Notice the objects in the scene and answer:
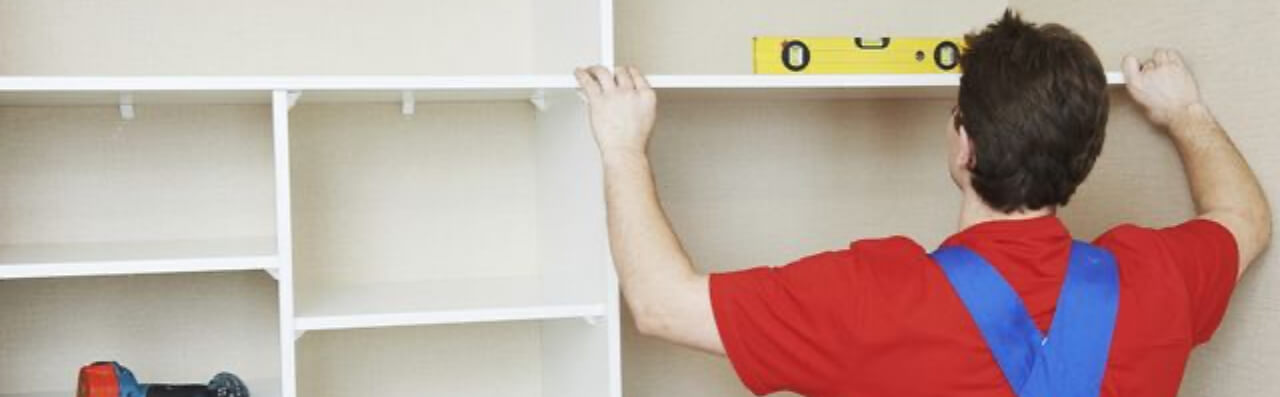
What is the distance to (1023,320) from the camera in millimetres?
1384

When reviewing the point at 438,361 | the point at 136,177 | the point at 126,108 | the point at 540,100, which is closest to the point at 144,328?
the point at 136,177

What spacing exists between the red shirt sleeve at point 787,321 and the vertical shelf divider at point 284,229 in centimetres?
56

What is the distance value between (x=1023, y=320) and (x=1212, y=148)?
53 cm

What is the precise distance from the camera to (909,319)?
53.9 inches

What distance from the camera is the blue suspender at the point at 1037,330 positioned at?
4.50 feet

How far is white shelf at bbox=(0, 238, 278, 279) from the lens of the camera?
1610 mm

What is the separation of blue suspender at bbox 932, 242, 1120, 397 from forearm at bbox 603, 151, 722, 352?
0.27m

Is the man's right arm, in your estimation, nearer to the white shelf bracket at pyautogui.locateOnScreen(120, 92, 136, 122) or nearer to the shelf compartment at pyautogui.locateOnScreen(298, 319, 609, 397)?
the shelf compartment at pyautogui.locateOnScreen(298, 319, 609, 397)

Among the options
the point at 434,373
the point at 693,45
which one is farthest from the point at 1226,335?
the point at 434,373

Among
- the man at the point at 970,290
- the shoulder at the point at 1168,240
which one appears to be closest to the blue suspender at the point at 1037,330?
the man at the point at 970,290

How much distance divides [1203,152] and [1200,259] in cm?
23

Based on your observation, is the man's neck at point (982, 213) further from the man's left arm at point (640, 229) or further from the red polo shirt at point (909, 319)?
the man's left arm at point (640, 229)

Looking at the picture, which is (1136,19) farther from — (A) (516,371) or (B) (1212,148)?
(A) (516,371)

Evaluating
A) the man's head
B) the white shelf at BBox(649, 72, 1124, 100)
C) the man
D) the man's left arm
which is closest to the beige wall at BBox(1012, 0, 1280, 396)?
the white shelf at BBox(649, 72, 1124, 100)
